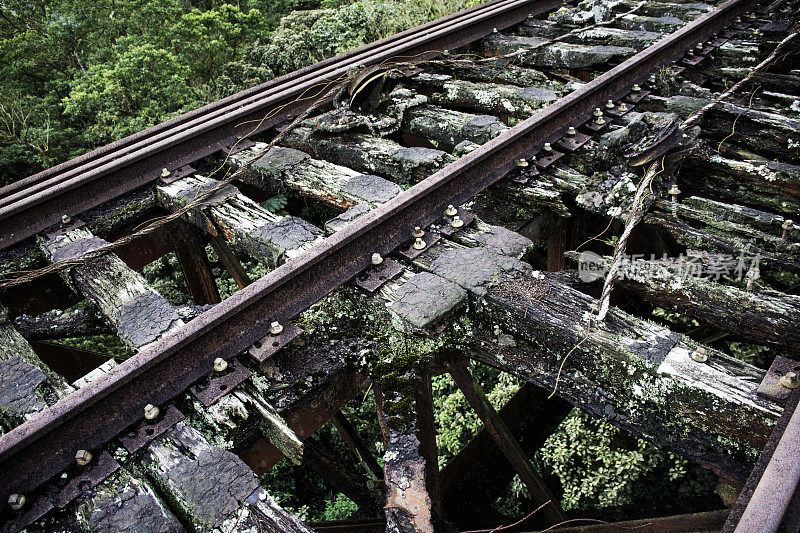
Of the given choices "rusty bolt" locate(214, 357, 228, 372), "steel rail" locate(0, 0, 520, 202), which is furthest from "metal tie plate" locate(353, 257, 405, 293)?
"steel rail" locate(0, 0, 520, 202)

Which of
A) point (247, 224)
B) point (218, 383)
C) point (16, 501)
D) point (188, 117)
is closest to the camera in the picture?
point (16, 501)

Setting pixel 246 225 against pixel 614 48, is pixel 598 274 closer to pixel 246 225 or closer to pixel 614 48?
pixel 246 225

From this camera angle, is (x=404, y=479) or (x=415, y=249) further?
(x=415, y=249)

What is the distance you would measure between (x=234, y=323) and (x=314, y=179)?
1534 mm

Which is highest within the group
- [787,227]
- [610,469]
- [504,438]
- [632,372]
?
[632,372]

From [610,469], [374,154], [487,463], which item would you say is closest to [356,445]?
[487,463]

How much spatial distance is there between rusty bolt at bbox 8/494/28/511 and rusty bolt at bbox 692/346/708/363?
238cm

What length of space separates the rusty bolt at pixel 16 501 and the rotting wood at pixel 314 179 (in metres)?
2.10

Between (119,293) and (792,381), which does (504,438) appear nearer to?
(792,381)

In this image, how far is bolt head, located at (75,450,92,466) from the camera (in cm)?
183

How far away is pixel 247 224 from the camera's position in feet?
10.2

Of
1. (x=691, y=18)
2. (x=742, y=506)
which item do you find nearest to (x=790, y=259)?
(x=742, y=506)

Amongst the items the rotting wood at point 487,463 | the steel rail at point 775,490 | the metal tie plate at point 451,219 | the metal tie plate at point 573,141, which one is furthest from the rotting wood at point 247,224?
the steel rail at point 775,490

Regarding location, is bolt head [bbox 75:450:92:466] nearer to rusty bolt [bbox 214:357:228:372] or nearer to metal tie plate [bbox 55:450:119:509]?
metal tie plate [bbox 55:450:119:509]
